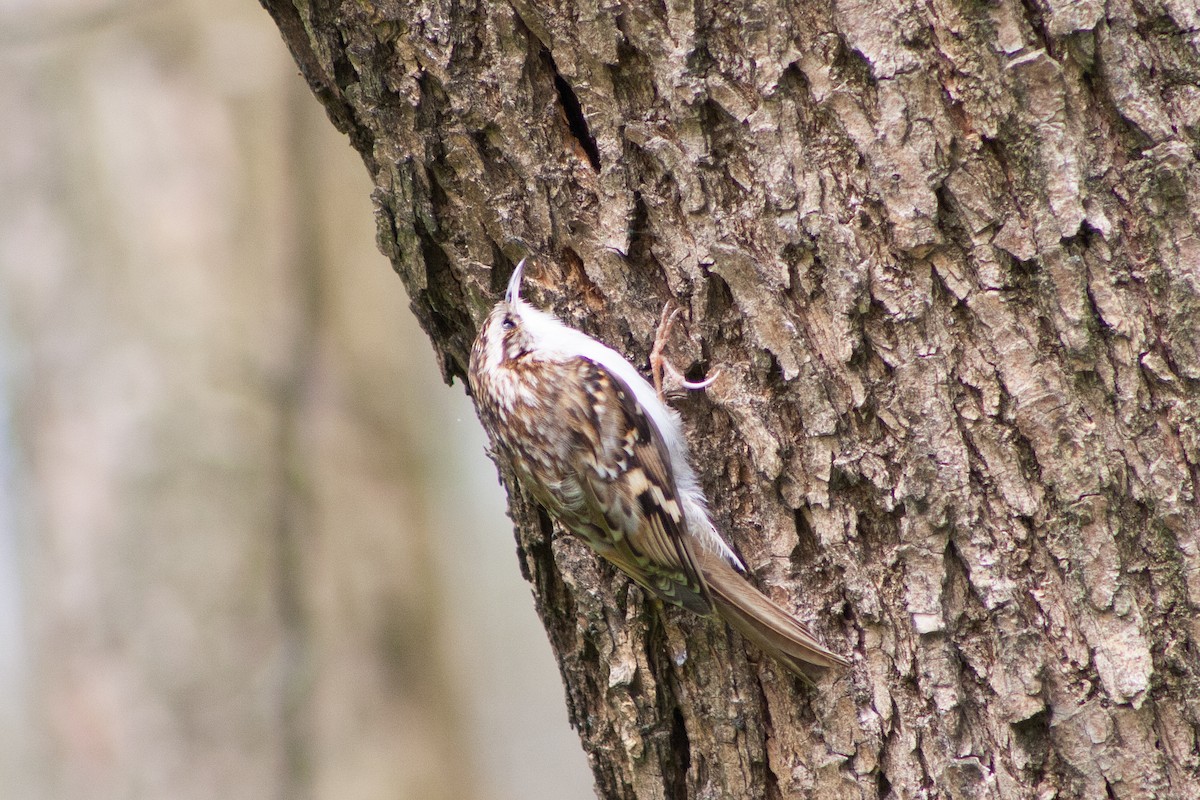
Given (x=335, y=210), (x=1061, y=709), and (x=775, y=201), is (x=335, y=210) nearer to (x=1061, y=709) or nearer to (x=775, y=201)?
(x=775, y=201)

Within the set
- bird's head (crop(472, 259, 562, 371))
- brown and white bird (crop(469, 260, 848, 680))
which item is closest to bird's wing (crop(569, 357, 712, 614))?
brown and white bird (crop(469, 260, 848, 680))

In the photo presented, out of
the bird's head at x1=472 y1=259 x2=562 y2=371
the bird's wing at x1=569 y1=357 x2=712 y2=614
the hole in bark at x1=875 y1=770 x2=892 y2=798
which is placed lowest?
the hole in bark at x1=875 y1=770 x2=892 y2=798

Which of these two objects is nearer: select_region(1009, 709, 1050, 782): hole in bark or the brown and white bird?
select_region(1009, 709, 1050, 782): hole in bark

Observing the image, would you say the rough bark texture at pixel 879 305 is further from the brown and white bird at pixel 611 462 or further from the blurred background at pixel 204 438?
the blurred background at pixel 204 438

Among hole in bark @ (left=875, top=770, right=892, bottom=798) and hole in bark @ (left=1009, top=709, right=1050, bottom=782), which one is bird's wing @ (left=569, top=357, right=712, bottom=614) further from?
hole in bark @ (left=1009, top=709, right=1050, bottom=782)

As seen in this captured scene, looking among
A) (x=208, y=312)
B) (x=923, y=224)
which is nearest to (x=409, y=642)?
(x=208, y=312)

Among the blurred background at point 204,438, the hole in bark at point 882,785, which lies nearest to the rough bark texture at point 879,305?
the hole in bark at point 882,785

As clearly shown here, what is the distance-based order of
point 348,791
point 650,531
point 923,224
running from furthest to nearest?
point 348,791 → point 650,531 → point 923,224

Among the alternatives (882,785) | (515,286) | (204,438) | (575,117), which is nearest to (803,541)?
(882,785)
